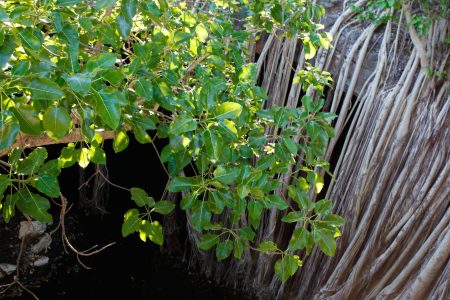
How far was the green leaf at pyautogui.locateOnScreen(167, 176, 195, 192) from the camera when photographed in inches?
57.9

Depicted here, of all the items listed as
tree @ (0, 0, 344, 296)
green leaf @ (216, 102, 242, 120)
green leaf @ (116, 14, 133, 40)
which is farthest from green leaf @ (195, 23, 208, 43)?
green leaf @ (216, 102, 242, 120)

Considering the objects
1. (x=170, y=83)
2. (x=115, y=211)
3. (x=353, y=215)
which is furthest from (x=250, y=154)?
(x=115, y=211)

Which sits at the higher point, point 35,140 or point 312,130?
point 312,130

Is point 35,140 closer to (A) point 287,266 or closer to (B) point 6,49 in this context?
(B) point 6,49

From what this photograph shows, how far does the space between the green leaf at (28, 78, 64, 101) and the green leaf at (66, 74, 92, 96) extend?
0.09ft

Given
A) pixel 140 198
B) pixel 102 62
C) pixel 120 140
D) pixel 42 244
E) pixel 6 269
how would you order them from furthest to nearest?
pixel 42 244, pixel 6 269, pixel 140 198, pixel 120 140, pixel 102 62

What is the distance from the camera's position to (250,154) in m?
1.62

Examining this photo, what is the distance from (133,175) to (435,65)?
2828mm

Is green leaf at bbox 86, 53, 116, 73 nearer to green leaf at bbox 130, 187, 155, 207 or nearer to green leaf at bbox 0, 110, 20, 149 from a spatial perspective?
green leaf at bbox 0, 110, 20, 149

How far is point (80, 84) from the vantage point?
1.08m

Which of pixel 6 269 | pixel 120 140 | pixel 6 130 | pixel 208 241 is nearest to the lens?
pixel 6 130

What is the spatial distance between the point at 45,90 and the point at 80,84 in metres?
0.07

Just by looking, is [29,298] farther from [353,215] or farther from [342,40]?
[342,40]

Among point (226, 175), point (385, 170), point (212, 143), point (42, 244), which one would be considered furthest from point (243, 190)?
point (42, 244)
